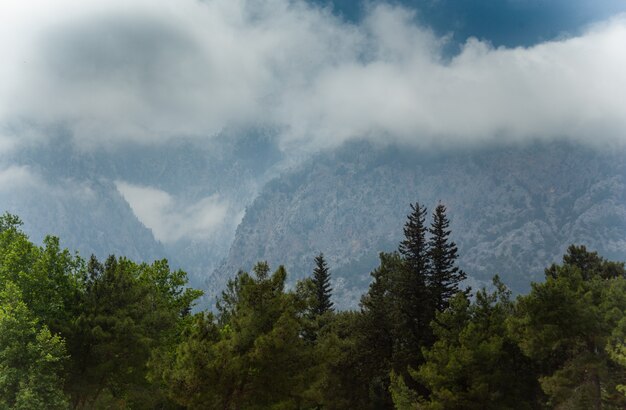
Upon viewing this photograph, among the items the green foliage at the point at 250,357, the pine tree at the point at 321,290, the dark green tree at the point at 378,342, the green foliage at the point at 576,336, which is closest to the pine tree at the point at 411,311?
the dark green tree at the point at 378,342

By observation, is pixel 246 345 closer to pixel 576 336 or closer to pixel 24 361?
pixel 24 361

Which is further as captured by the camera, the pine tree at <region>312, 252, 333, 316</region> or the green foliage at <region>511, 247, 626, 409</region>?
the pine tree at <region>312, 252, 333, 316</region>

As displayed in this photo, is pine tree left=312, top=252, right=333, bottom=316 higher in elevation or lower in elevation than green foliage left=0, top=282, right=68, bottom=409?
higher

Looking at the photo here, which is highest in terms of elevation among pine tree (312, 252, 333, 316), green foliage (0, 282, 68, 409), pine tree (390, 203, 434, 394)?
→ pine tree (312, 252, 333, 316)

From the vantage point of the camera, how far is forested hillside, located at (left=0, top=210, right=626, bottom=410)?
27.3 meters

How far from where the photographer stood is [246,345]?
27516mm

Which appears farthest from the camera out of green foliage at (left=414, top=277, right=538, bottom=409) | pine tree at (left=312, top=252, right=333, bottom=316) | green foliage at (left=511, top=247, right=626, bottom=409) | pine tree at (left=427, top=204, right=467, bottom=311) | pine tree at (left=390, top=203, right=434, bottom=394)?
pine tree at (left=312, top=252, right=333, bottom=316)

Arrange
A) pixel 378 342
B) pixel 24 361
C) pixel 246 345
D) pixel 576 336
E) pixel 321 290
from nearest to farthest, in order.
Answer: pixel 246 345 → pixel 24 361 → pixel 576 336 → pixel 378 342 → pixel 321 290

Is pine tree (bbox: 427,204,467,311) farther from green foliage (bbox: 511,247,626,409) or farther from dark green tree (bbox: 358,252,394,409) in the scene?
green foliage (bbox: 511,247,626,409)

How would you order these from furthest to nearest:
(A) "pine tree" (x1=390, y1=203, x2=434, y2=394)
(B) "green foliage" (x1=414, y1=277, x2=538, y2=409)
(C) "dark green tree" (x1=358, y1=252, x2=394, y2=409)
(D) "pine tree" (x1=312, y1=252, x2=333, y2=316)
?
1. (D) "pine tree" (x1=312, y1=252, x2=333, y2=316)
2. (C) "dark green tree" (x1=358, y1=252, x2=394, y2=409)
3. (A) "pine tree" (x1=390, y1=203, x2=434, y2=394)
4. (B) "green foliage" (x1=414, y1=277, x2=538, y2=409)

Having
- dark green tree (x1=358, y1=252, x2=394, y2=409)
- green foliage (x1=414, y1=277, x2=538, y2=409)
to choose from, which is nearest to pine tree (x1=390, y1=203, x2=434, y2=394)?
dark green tree (x1=358, y1=252, x2=394, y2=409)

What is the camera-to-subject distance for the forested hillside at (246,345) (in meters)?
27.3

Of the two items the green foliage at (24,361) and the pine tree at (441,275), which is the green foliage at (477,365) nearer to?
the pine tree at (441,275)

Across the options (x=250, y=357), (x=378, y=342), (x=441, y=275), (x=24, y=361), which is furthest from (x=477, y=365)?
(x=24, y=361)
